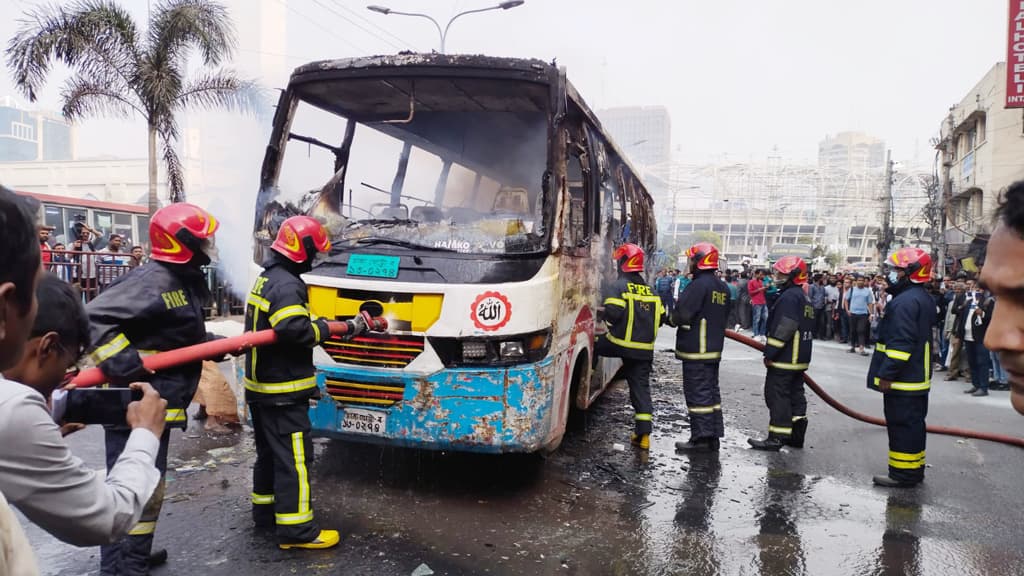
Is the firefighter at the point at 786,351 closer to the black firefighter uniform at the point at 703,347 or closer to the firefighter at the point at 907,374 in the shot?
the black firefighter uniform at the point at 703,347

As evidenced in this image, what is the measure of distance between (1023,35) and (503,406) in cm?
1573

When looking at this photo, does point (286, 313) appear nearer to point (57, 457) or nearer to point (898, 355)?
point (57, 457)

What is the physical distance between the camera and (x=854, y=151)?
188 m

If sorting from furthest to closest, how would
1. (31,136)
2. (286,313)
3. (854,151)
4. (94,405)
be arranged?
1. (854,151)
2. (31,136)
3. (286,313)
4. (94,405)

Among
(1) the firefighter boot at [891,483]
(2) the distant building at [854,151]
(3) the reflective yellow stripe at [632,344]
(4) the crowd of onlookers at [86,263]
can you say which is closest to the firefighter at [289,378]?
(3) the reflective yellow stripe at [632,344]

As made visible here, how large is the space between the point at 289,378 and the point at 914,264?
16.0ft

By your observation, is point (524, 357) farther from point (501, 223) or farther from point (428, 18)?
point (428, 18)

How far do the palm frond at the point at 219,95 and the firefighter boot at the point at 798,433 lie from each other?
11735 millimetres

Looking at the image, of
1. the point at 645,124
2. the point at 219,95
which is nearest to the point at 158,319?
the point at 219,95

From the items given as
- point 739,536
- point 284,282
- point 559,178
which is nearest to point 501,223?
point 559,178

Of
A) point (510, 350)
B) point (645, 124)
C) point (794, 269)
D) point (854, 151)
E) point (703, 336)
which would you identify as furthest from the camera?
point (854, 151)

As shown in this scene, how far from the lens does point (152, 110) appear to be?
1389 centimetres

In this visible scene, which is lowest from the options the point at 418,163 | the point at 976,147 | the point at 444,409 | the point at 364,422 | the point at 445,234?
the point at 364,422

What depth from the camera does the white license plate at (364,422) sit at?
4410 mm
